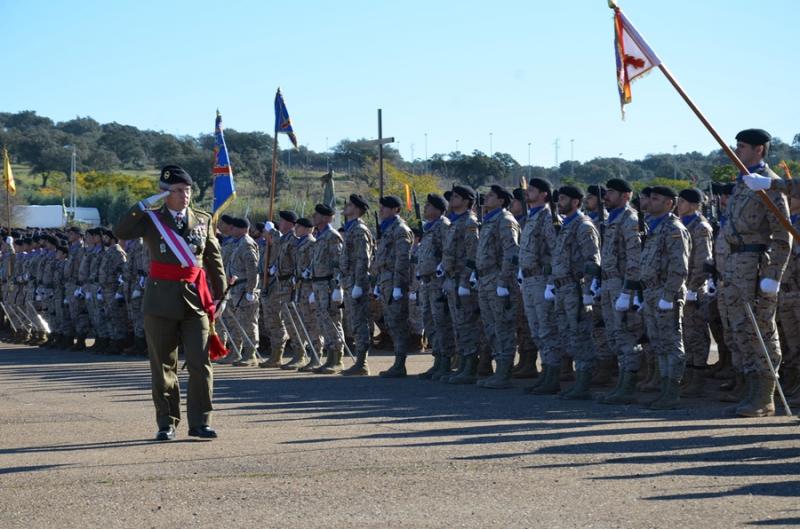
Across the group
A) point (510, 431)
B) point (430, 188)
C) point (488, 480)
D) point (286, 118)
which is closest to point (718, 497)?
point (488, 480)

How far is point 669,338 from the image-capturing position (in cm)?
1134

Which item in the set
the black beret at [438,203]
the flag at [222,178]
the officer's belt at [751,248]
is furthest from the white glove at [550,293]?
the flag at [222,178]

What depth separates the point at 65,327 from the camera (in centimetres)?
2400

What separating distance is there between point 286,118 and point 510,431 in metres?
11.6

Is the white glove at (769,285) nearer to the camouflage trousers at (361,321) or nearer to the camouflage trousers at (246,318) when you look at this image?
the camouflage trousers at (361,321)

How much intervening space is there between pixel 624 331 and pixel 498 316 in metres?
2.05

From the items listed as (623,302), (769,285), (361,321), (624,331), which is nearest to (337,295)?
(361,321)

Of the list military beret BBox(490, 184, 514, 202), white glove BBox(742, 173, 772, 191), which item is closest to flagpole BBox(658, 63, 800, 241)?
white glove BBox(742, 173, 772, 191)

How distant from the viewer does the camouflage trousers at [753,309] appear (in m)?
10.4

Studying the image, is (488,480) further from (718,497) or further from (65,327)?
(65,327)

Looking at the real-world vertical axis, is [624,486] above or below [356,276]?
below

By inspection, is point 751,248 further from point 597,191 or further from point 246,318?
point 246,318

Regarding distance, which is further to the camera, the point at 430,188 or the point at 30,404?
the point at 430,188

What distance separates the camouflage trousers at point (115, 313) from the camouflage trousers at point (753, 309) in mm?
13759
